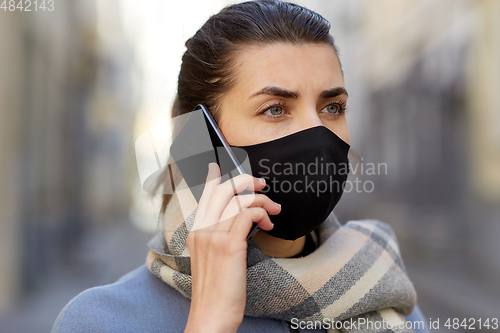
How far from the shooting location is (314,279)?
1.52 meters

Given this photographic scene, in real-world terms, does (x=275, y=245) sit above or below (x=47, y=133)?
below

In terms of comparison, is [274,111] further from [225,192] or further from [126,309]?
[126,309]

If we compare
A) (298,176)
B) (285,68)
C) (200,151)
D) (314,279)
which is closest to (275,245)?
(314,279)

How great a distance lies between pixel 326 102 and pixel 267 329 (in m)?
0.94

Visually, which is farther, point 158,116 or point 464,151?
point 464,151

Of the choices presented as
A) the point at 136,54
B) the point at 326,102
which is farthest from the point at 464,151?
the point at 136,54

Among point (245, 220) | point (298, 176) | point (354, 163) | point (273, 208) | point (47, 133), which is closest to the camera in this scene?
point (245, 220)

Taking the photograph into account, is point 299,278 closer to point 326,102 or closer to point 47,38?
point 326,102

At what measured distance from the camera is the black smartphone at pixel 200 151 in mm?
1509

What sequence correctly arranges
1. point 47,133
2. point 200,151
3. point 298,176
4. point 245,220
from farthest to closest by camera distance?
1. point 47,133
2. point 200,151
3. point 298,176
4. point 245,220

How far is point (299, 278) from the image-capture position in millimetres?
1494

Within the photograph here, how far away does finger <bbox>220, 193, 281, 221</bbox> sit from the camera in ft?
3.88

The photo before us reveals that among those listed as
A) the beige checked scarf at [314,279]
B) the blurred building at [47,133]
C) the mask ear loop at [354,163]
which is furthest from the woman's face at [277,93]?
the blurred building at [47,133]

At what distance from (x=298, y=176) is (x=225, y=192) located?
353 millimetres
